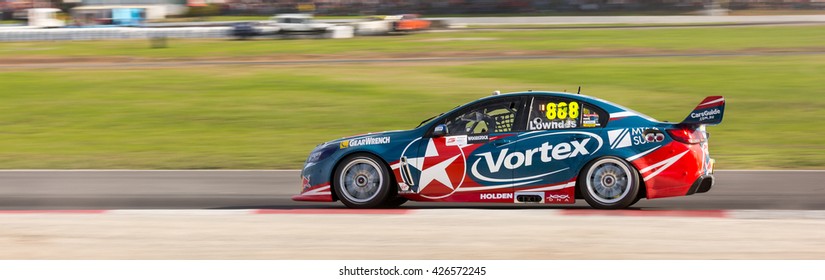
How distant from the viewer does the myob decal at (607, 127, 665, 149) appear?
8.83 m

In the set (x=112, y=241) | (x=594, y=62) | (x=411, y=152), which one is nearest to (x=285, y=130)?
(x=411, y=152)

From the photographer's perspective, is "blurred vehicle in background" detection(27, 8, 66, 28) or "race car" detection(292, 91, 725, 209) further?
→ "blurred vehicle in background" detection(27, 8, 66, 28)

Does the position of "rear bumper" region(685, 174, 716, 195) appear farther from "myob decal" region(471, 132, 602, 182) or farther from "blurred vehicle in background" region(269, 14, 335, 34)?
"blurred vehicle in background" region(269, 14, 335, 34)

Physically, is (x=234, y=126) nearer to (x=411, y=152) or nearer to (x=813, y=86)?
(x=411, y=152)

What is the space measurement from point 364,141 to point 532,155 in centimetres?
150

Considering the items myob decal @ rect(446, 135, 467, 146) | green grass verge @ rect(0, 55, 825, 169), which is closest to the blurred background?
green grass verge @ rect(0, 55, 825, 169)

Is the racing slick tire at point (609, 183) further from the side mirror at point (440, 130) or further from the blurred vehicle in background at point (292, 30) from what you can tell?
the blurred vehicle in background at point (292, 30)

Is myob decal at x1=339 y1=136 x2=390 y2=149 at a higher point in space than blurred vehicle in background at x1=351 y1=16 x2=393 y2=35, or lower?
higher

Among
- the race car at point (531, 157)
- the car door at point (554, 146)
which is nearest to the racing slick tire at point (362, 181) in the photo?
the race car at point (531, 157)

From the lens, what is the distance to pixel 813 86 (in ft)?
78.5

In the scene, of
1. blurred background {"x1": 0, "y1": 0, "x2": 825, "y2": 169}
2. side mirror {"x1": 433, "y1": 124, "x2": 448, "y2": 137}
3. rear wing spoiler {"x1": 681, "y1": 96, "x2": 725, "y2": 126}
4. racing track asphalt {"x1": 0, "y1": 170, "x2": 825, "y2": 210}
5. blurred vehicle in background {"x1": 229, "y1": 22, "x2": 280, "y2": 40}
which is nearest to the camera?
rear wing spoiler {"x1": 681, "y1": 96, "x2": 725, "y2": 126}

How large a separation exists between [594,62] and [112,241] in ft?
81.2

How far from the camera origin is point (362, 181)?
9430 mm

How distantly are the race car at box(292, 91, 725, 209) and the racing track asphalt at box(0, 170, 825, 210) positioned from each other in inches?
21.6
